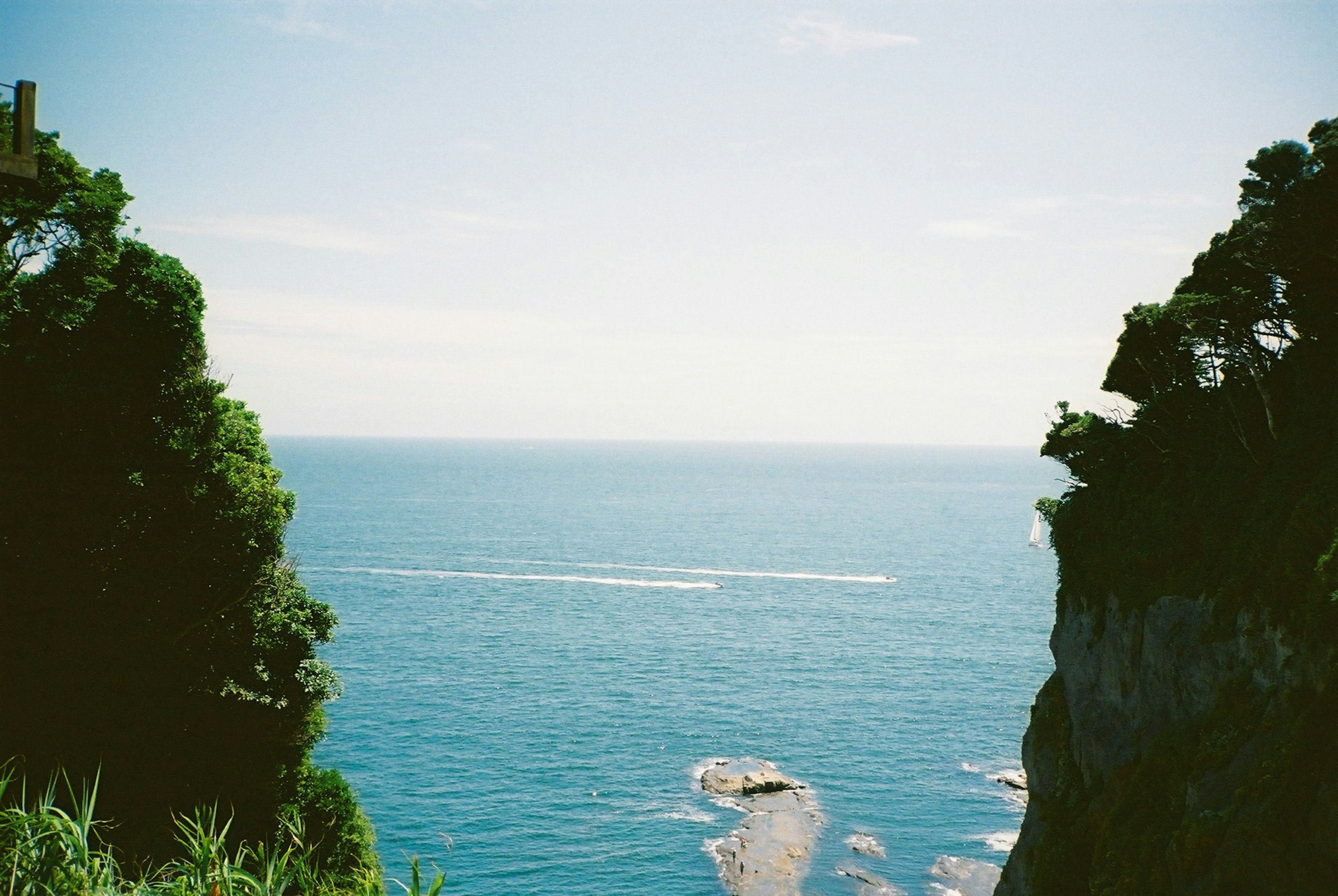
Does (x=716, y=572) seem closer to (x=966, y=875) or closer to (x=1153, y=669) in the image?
(x=966, y=875)

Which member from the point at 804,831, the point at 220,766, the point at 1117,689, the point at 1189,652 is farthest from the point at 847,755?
the point at 220,766

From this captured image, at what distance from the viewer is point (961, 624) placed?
321ft

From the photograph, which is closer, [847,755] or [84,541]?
[84,541]

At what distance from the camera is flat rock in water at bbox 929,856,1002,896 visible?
45.5 meters

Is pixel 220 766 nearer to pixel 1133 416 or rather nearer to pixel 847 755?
pixel 1133 416

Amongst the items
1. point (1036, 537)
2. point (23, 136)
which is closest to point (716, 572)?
point (1036, 537)

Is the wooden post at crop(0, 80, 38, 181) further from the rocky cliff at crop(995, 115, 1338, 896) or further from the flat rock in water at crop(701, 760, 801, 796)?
the flat rock in water at crop(701, 760, 801, 796)

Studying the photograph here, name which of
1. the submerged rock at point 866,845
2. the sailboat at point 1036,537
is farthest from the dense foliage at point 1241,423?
the sailboat at point 1036,537

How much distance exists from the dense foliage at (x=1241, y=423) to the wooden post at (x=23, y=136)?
25.7m

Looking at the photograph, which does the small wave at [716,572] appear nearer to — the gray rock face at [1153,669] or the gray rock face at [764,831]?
the gray rock face at [764,831]

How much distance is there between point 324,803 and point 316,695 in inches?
146

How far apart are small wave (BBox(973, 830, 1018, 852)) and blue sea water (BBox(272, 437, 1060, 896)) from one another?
0.24 m

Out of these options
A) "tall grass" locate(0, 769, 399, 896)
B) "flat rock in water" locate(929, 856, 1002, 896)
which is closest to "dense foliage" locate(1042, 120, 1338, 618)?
"flat rock in water" locate(929, 856, 1002, 896)

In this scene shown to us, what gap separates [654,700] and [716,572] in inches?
2256
